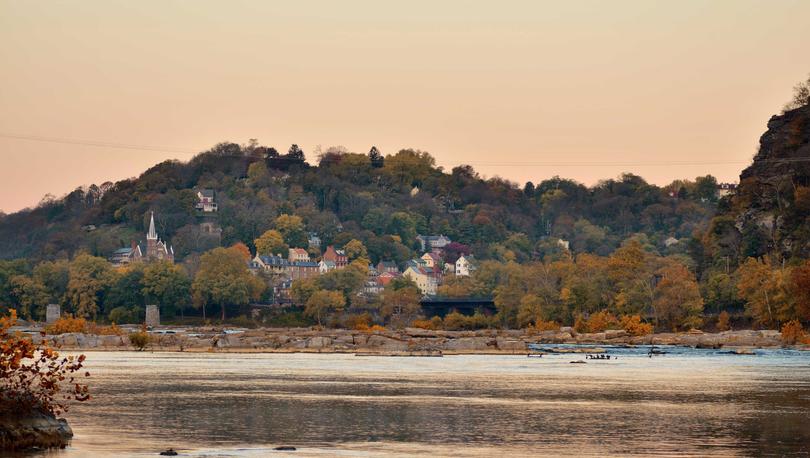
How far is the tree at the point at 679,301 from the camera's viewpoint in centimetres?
13425

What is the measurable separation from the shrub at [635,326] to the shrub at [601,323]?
12.5ft

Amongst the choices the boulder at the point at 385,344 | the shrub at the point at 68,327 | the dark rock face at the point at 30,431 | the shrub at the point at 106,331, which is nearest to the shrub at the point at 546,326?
the boulder at the point at 385,344

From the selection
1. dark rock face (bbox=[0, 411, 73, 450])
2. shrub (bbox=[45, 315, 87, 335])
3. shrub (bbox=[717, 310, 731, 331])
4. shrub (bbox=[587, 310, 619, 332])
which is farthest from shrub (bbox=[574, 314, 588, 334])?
dark rock face (bbox=[0, 411, 73, 450])

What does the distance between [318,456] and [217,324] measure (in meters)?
168

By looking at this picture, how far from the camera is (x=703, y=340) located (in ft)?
398

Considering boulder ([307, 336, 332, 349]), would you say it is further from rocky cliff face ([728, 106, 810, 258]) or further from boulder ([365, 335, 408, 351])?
rocky cliff face ([728, 106, 810, 258])

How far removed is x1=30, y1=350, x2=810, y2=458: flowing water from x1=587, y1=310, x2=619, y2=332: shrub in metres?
52.9

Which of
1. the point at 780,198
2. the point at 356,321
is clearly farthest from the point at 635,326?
the point at 356,321

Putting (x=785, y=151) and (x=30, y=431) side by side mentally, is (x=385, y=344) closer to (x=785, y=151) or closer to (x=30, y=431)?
(x=785, y=151)

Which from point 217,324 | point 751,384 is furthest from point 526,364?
point 217,324

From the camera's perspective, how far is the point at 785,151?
156625mm

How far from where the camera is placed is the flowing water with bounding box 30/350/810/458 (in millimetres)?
36844

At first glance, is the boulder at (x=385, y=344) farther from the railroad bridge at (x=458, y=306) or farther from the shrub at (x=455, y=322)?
the railroad bridge at (x=458, y=306)

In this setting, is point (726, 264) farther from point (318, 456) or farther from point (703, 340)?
point (318, 456)
